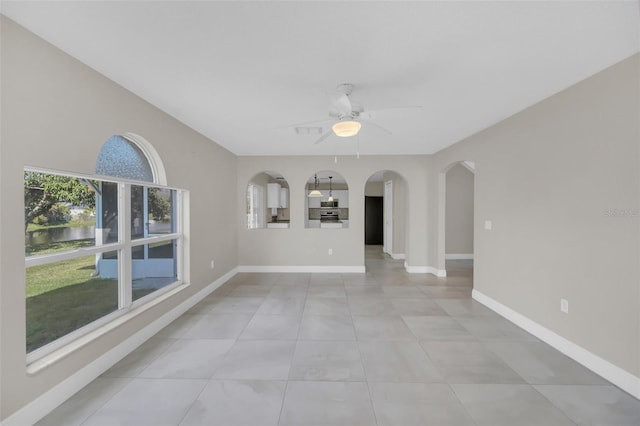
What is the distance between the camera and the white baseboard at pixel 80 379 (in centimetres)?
165

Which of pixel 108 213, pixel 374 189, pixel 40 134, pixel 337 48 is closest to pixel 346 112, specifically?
pixel 337 48

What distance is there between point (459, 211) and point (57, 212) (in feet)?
26.0

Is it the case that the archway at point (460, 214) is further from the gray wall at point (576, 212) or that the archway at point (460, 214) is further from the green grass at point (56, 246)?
the green grass at point (56, 246)

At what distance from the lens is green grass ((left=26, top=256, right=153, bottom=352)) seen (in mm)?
1939

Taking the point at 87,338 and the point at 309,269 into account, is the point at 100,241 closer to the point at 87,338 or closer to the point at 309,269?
the point at 87,338

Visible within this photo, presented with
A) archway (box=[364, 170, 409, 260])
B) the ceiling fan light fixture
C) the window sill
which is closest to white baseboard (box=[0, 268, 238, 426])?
the window sill

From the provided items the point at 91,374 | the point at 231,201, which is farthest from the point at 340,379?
the point at 231,201

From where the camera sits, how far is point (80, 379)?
2.03 metres

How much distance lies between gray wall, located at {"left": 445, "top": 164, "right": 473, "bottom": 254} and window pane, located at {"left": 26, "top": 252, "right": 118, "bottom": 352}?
24.2 feet

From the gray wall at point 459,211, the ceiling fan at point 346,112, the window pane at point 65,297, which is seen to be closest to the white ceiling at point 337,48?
the ceiling fan at point 346,112

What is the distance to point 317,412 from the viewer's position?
1806 mm

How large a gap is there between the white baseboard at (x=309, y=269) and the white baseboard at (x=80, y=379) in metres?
2.36

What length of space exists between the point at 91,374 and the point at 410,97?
145 inches

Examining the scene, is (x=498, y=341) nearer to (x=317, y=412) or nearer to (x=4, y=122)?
(x=317, y=412)
